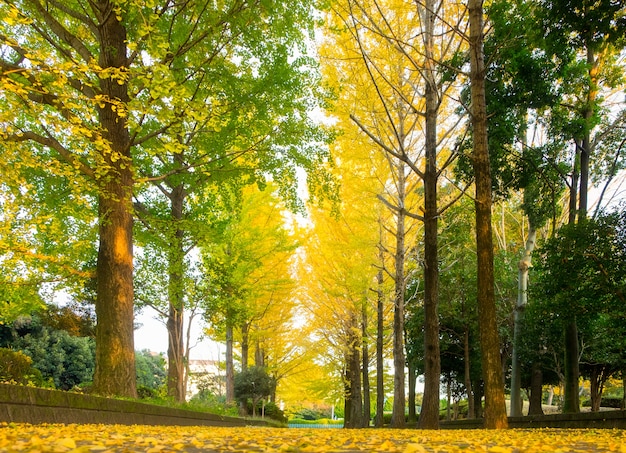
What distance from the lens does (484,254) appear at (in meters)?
6.96

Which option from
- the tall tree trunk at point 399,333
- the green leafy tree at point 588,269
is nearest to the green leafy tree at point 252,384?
the tall tree trunk at point 399,333

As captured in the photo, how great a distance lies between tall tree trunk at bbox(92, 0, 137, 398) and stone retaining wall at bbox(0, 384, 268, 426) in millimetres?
1065

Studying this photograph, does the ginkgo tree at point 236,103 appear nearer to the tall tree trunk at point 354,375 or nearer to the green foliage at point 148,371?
the tall tree trunk at point 354,375

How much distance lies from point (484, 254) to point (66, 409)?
5.63 m

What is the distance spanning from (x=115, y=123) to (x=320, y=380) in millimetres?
19868

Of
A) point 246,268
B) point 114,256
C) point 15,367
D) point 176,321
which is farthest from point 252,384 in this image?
point 114,256

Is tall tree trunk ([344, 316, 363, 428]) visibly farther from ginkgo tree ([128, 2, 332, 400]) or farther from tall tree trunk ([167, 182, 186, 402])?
ginkgo tree ([128, 2, 332, 400])

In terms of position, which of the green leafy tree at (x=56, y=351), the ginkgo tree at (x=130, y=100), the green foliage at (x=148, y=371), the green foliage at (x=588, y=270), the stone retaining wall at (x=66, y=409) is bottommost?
the green foliage at (x=148, y=371)

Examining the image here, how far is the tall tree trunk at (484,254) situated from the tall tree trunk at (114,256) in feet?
17.7

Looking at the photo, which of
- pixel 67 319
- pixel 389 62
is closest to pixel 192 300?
pixel 67 319

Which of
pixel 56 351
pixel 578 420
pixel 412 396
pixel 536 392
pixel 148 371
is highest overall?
pixel 578 420

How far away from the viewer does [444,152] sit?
1495 centimetres

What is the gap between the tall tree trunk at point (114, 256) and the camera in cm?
749

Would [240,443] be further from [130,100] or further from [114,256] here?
[130,100]
